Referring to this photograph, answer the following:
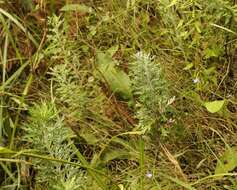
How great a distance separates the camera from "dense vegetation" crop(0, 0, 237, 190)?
1803mm

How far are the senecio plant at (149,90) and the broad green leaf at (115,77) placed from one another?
32 cm

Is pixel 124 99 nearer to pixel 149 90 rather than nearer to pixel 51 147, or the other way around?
pixel 149 90

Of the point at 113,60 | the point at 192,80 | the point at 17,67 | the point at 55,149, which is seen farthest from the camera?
the point at 17,67

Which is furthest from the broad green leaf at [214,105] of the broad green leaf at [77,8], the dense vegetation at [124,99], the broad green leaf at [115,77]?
the broad green leaf at [77,8]

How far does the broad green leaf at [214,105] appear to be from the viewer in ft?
6.34

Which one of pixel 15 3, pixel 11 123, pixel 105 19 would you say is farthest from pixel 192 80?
pixel 15 3

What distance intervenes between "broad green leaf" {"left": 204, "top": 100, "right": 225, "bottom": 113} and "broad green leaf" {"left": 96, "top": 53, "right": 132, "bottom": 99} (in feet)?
1.05

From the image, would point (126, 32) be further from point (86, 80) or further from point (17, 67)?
point (17, 67)

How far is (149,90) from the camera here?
179 cm

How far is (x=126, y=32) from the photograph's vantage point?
7.61 ft

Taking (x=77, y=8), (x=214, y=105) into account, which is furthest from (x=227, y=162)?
(x=77, y=8)

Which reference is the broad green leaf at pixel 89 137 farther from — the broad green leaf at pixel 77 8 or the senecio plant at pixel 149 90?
the broad green leaf at pixel 77 8

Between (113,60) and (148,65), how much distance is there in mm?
508

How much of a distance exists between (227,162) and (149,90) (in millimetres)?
355
